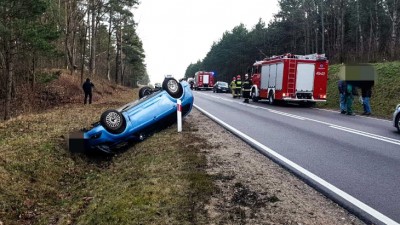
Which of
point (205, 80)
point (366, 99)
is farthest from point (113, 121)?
point (205, 80)

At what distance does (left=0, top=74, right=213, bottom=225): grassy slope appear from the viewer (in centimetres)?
467

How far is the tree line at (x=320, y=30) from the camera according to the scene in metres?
41.8

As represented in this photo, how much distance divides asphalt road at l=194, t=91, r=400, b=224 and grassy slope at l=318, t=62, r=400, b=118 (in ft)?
19.1

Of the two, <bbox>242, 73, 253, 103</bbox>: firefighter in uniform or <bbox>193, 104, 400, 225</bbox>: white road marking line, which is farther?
<bbox>242, 73, 253, 103</bbox>: firefighter in uniform

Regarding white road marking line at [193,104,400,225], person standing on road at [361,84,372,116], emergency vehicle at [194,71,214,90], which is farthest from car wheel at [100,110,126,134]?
emergency vehicle at [194,71,214,90]

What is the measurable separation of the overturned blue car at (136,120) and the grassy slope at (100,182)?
31 cm

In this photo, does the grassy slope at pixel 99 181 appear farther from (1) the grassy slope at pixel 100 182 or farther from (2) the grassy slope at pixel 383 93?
(2) the grassy slope at pixel 383 93

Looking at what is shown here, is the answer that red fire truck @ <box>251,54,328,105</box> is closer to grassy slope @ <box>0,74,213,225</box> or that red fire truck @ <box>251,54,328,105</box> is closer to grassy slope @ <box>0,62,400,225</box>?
grassy slope @ <box>0,62,400,225</box>

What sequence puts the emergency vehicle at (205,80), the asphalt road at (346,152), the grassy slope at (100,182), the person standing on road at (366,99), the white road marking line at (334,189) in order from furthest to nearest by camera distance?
the emergency vehicle at (205,80)
the person standing on road at (366,99)
the asphalt road at (346,152)
the grassy slope at (100,182)
the white road marking line at (334,189)

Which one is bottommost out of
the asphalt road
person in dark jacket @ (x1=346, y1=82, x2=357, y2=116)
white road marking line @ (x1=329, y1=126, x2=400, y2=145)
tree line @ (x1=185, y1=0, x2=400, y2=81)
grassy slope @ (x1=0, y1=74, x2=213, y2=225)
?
grassy slope @ (x1=0, y1=74, x2=213, y2=225)

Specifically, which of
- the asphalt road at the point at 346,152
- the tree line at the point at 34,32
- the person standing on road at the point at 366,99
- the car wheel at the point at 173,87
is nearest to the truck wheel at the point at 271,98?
the person standing on road at the point at 366,99

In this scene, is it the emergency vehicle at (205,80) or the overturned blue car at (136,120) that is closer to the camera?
the overturned blue car at (136,120)

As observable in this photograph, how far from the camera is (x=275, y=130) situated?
10.5 metres

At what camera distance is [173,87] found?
10.8 metres
